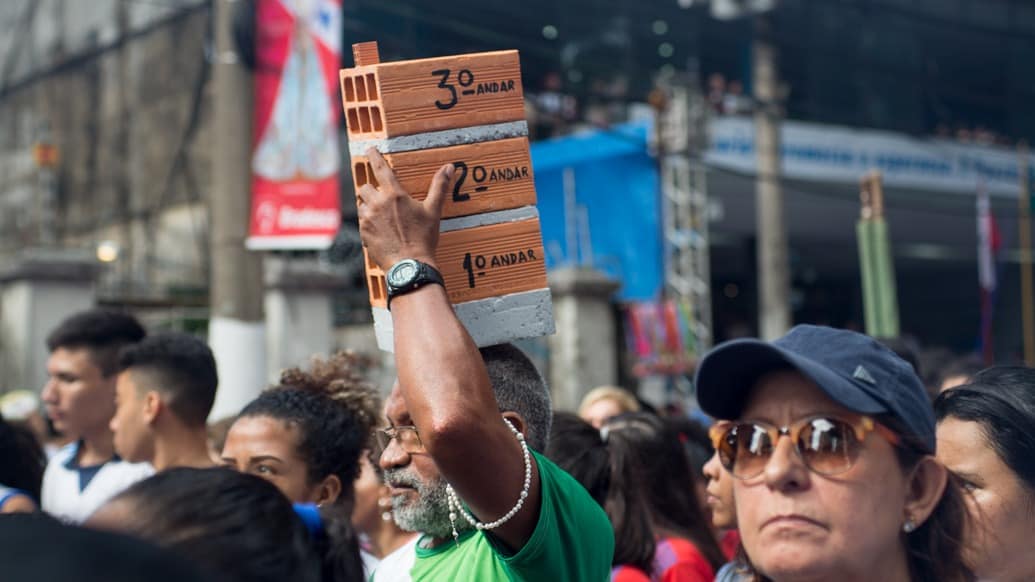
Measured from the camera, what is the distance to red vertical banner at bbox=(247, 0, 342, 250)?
6648 mm

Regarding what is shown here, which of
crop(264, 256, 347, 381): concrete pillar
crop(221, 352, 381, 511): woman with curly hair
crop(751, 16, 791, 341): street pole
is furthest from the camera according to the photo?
crop(751, 16, 791, 341): street pole

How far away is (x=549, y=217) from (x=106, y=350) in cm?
1188

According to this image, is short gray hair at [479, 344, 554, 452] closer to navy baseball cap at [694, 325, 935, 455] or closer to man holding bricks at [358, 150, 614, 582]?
man holding bricks at [358, 150, 614, 582]

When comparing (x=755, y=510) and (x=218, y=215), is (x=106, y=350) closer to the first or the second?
(x=218, y=215)

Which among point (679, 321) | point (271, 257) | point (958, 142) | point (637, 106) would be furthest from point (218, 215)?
point (958, 142)

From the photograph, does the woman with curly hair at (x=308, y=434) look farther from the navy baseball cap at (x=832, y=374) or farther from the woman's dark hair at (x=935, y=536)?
the woman's dark hair at (x=935, y=536)

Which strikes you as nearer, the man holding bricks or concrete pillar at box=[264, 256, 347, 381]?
the man holding bricks

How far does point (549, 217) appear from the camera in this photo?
16.8 m

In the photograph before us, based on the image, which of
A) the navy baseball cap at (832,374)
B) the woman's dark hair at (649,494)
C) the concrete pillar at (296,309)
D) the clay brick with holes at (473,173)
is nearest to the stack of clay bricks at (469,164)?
the clay brick with holes at (473,173)

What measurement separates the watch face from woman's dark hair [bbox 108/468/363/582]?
0.66 metres

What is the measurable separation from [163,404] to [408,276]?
2550mm

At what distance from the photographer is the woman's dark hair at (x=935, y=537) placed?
2057mm

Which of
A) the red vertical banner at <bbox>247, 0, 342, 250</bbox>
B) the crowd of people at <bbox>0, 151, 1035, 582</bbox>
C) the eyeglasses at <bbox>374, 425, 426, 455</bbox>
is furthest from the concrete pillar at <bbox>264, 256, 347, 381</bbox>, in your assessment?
the eyeglasses at <bbox>374, 425, 426, 455</bbox>

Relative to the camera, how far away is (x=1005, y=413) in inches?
101
